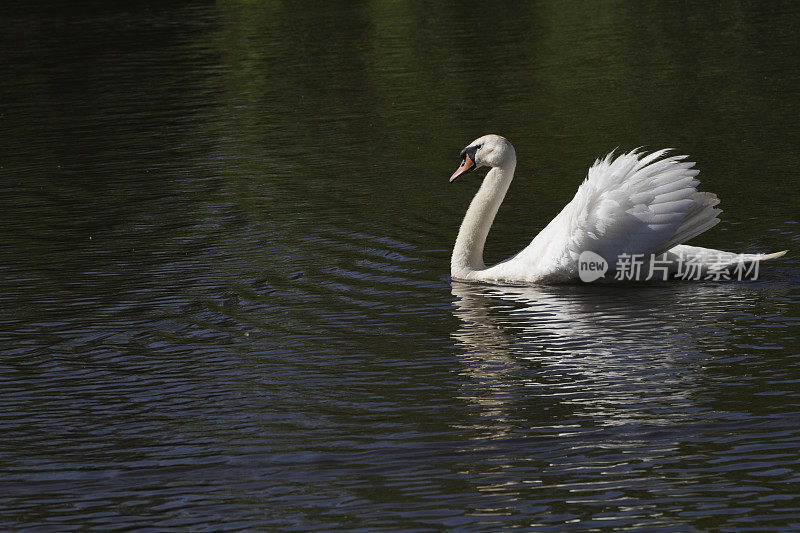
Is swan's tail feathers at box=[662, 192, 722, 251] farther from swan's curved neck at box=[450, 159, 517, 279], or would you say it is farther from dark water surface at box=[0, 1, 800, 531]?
swan's curved neck at box=[450, 159, 517, 279]

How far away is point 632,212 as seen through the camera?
1108 cm

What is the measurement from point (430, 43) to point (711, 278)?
68.5ft

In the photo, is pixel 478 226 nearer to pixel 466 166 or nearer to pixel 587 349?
pixel 466 166

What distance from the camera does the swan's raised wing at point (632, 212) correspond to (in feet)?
36.2

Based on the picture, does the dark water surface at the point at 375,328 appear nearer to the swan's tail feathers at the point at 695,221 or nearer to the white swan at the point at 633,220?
the white swan at the point at 633,220


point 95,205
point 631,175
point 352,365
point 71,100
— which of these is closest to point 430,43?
point 71,100

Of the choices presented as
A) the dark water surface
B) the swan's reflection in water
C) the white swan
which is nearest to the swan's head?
the dark water surface

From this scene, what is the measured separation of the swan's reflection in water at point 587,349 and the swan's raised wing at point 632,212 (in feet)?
1.43

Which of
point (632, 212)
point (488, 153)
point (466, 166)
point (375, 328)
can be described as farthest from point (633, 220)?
point (375, 328)

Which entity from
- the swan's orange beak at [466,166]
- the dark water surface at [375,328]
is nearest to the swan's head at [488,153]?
the swan's orange beak at [466,166]

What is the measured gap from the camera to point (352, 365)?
9.45 m

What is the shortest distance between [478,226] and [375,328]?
8.02 ft

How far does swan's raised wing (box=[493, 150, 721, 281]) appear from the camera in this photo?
11.0 meters

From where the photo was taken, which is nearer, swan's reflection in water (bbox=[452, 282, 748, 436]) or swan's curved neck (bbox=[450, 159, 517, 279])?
swan's reflection in water (bbox=[452, 282, 748, 436])
